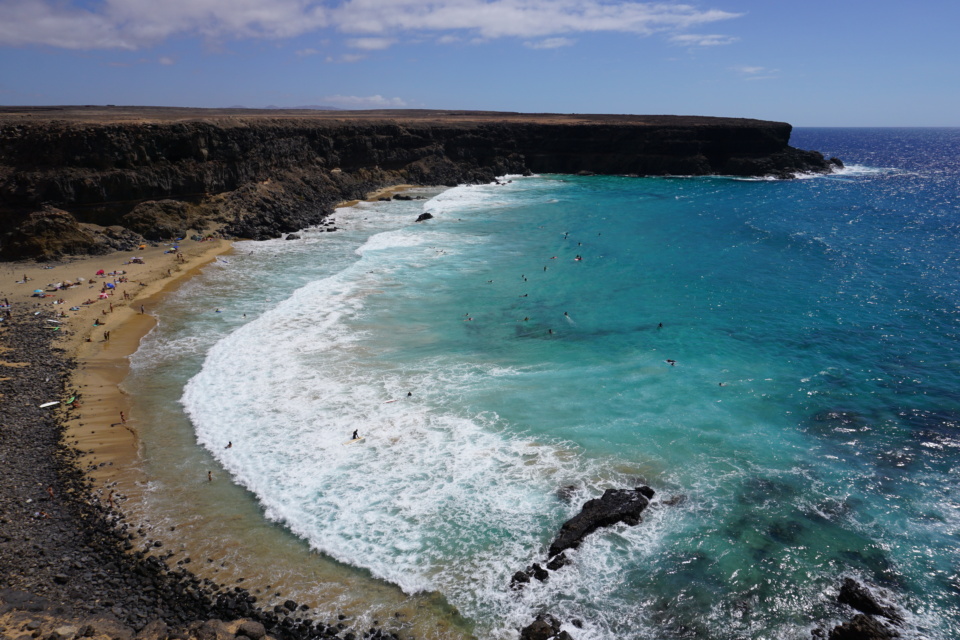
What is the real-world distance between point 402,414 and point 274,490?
18.5 feet

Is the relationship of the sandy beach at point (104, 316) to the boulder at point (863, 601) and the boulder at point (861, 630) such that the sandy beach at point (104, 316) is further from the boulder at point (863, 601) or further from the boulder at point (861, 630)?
the boulder at point (863, 601)

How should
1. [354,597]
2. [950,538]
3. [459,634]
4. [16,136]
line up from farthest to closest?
1. [16,136]
2. [950,538]
3. [354,597]
4. [459,634]

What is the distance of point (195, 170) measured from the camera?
48.1 m

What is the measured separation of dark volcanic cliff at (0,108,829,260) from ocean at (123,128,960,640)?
1074cm

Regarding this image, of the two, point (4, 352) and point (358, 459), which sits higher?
point (4, 352)

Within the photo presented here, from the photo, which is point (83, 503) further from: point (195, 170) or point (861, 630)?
point (195, 170)

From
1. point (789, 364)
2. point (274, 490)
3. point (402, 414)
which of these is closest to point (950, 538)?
point (789, 364)

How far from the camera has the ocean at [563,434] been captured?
14.5 meters

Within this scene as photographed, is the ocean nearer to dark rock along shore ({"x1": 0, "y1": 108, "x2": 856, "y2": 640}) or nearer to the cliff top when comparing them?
dark rock along shore ({"x1": 0, "y1": 108, "x2": 856, "y2": 640})

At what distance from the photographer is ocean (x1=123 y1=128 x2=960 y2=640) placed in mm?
14469

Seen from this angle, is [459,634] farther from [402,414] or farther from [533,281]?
[533,281]

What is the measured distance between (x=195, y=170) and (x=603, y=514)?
46.3 metres

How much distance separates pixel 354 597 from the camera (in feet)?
46.0

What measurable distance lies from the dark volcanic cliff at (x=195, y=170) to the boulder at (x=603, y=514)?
3978cm
